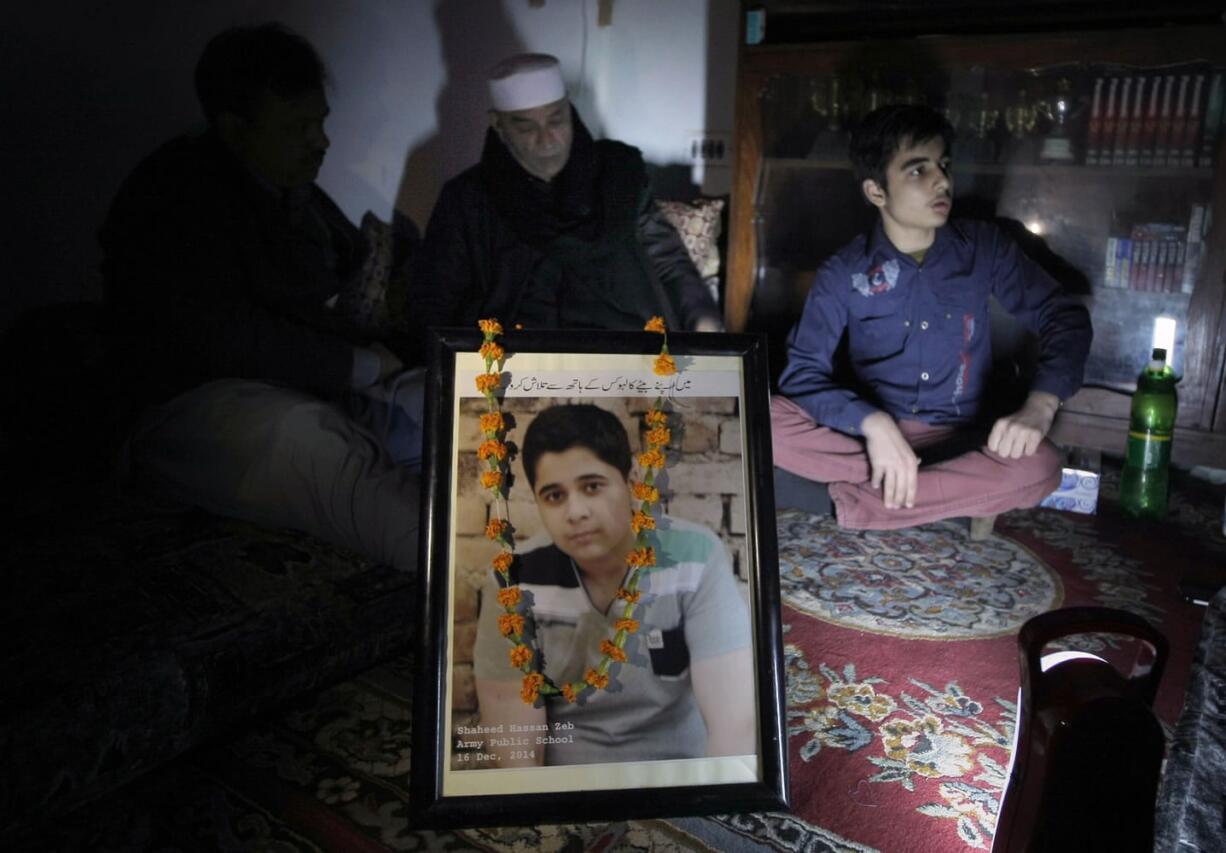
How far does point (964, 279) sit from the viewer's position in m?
2.38

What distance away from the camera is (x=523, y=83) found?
7.65 feet

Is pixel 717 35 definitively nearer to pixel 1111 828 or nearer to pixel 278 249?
pixel 278 249

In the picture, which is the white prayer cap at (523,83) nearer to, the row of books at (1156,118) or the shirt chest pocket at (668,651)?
the row of books at (1156,118)

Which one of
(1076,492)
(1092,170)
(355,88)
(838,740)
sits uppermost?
(355,88)

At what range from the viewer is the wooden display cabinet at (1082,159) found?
2420 mm

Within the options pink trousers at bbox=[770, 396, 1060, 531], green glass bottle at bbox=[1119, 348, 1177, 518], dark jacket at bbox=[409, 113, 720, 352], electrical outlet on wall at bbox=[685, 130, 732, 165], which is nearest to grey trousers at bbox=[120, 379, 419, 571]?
dark jacket at bbox=[409, 113, 720, 352]

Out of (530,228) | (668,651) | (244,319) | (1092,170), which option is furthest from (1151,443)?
(244,319)

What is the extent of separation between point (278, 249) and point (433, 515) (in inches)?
50.6

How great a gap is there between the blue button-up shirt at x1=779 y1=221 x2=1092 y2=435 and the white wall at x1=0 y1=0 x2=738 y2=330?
2.82 ft

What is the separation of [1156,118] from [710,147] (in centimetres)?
137

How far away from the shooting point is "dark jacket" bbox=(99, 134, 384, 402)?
188 centimetres

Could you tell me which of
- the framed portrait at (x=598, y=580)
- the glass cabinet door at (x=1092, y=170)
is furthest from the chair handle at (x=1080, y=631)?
the glass cabinet door at (x=1092, y=170)

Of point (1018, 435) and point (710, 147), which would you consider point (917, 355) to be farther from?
point (710, 147)

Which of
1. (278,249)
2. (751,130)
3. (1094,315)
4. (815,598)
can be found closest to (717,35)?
(751,130)
